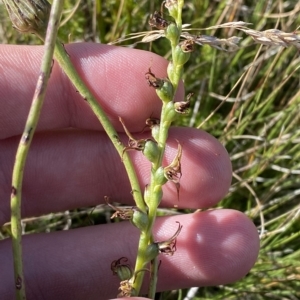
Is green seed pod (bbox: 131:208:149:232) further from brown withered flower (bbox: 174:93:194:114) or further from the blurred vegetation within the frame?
the blurred vegetation

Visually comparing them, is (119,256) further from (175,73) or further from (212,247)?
(175,73)

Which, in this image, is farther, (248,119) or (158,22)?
(248,119)

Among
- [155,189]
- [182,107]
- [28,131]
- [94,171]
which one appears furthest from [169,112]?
[94,171]

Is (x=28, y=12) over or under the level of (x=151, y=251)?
over

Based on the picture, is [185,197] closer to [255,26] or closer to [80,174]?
[80,174]

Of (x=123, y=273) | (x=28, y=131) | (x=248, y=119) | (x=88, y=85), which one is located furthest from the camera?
(x=248, y=119)

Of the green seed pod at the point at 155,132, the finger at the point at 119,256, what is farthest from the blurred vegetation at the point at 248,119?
the green seed pod at the point at 155,132

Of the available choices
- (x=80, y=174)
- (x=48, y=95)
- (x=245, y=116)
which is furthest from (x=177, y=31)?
(x=245, y=116)

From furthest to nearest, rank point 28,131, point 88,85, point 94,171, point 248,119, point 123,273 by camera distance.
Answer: point 248,119 → point 94,171 → point 88,85 → point 123,273 → point 28,131
